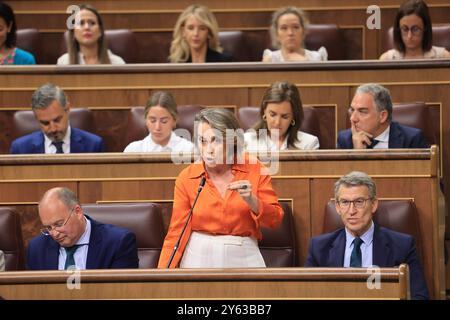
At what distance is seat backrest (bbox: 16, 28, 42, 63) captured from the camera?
11.9ft

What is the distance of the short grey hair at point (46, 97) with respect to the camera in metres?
2.89

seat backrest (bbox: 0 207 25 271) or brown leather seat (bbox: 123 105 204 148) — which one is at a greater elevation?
brown leather seat (bbox: 123 105 204 148)

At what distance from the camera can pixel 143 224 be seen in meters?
2.46

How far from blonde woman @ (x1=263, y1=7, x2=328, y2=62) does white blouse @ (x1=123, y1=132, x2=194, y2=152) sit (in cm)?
62

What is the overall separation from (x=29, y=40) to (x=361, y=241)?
5.58 ft

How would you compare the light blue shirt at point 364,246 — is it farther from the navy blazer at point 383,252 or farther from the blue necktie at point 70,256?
the blue necktie at point 70,256

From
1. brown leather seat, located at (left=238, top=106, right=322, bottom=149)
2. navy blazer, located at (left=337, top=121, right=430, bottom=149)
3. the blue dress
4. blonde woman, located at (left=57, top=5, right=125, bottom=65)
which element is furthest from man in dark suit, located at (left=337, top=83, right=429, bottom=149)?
the blue dress

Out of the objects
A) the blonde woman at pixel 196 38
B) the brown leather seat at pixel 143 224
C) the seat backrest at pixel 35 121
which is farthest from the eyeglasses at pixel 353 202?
the blonde woman at pixel 196 38

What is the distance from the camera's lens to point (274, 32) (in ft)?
11.2

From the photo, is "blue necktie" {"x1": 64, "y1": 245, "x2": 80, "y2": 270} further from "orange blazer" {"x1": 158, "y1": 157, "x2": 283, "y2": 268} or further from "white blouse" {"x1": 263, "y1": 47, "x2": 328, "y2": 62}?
"white blouse" {"x1": 263, "y1": 47, "x2": 328, "y2": 62}

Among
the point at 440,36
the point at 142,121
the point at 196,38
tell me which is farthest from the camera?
the point at 440,36

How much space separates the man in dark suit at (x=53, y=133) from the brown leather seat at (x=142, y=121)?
0.11 metres

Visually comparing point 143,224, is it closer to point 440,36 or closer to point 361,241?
point 361,241

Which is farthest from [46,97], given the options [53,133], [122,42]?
[122,42]
